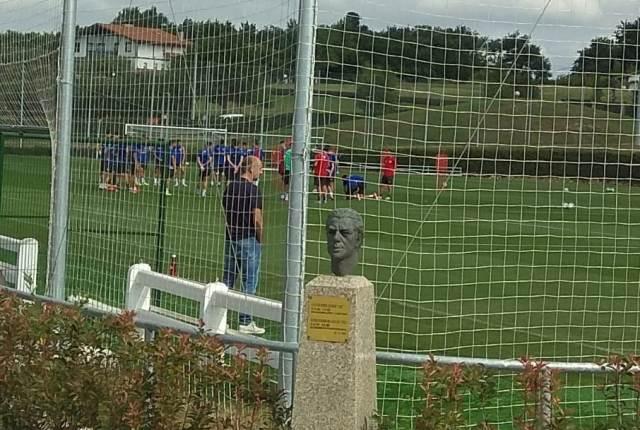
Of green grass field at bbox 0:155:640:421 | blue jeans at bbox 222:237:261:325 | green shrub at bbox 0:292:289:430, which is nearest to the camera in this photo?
green shrub at bbox 0:292:289:430

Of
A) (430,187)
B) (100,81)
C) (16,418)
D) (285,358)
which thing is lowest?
(16,418)

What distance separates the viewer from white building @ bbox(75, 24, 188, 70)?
30.8 ft

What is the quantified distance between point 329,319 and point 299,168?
1.59m

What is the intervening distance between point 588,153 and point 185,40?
2994mm

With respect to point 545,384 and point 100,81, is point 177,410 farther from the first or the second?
point 100,81

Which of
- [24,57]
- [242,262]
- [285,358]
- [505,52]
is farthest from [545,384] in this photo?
[24,57]

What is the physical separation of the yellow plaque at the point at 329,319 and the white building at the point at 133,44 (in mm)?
3544

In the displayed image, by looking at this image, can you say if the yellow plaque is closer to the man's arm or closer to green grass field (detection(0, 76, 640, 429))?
green grass field (detection(0, 76, 640, 429))

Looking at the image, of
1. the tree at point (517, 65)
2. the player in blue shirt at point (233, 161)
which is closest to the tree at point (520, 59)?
the tree at point (517, 65)

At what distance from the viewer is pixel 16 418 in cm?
755

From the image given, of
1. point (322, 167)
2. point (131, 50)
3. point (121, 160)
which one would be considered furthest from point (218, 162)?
point (121, 160)

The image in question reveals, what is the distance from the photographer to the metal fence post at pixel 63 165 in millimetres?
10938

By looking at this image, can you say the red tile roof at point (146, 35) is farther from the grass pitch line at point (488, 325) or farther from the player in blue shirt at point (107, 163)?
the grass pitch line at point (488, 325)

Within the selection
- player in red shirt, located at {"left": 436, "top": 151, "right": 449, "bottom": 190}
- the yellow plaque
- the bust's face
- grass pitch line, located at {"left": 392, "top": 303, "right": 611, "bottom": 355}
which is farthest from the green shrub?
grass pitch line, located at {"left": 392, "top": 303, "right": 611, "bottom": 355}
